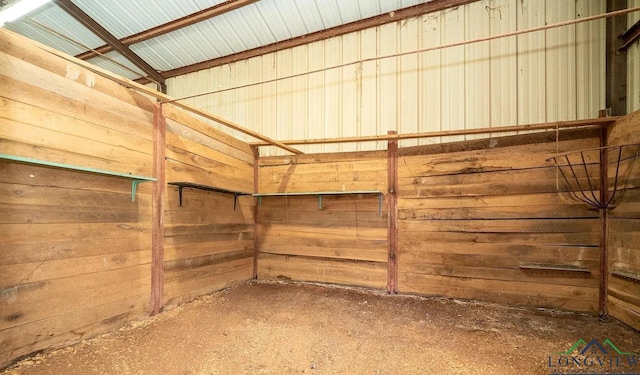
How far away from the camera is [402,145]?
3148 mm

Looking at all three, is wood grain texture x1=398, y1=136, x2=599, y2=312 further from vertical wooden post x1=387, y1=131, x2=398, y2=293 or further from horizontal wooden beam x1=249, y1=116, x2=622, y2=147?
horizontal wooden beam x1=249, y1=116, x2=622, y2=147

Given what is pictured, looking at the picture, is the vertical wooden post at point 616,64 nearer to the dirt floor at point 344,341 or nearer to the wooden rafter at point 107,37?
the dirt floor at point 344,341

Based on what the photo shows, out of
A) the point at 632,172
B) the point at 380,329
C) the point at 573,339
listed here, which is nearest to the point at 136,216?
the point at 380,329

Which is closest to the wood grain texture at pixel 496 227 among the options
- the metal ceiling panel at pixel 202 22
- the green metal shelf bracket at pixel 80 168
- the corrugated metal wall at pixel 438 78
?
the corrugated metal wall at pixel 438 78

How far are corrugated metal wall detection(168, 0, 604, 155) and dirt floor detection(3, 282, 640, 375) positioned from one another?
1886mm

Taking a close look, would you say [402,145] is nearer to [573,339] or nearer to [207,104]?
[573,339]

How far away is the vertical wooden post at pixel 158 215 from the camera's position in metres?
2.27

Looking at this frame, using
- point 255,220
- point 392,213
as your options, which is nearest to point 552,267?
point 392,213

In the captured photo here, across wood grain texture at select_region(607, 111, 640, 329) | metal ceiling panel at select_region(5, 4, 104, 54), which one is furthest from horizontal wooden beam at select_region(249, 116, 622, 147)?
metal ceiling panel at select_region(5, 4, 104, 54)

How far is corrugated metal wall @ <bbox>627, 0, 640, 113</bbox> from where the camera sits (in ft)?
7.55

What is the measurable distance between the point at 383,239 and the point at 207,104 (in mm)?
3419

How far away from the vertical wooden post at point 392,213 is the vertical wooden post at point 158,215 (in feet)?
7.57

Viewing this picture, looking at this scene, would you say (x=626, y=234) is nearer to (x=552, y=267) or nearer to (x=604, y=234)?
(x=604, y=234)

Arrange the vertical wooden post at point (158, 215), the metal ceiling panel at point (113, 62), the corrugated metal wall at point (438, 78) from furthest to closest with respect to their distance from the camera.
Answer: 1. the metal ceiling panel at point (113, 62)
2. the corrugated metal wall at point (438, 78)
3. the vertical wooden post at point (158, 215)
